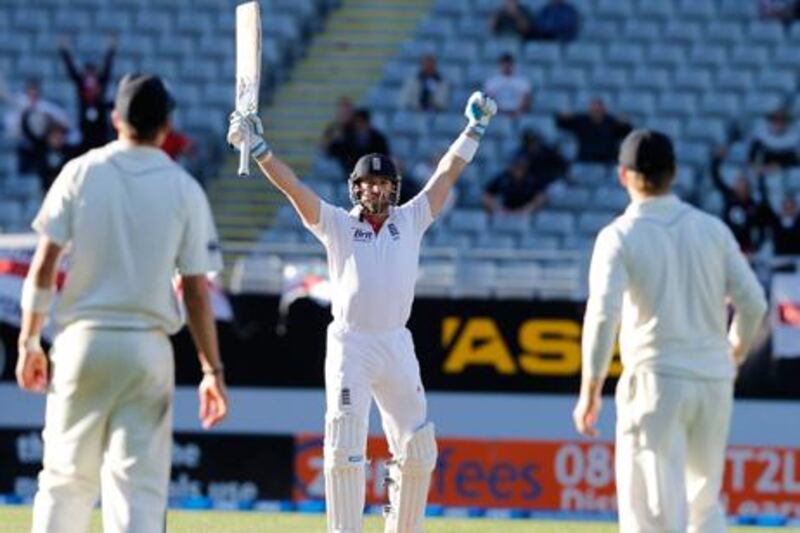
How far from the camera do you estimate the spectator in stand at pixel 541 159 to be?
832 inches

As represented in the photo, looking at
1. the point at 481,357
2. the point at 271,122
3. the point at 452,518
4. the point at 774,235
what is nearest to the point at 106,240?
the point at 452,518

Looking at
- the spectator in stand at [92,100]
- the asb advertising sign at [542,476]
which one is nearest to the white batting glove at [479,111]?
the asb advertising sign at [542,476]

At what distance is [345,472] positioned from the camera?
444 inches

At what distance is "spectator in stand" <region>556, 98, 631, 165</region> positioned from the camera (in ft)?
70.1

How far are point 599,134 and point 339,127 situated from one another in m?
2.21

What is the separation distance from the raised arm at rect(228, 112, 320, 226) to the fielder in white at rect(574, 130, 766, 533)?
2347 mm

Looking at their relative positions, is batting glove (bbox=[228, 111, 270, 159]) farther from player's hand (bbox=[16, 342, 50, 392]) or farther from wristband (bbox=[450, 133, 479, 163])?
player's hand (bbox=[16, 342, 50, 392])

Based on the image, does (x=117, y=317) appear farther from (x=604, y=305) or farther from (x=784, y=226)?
(x=784, y=226)

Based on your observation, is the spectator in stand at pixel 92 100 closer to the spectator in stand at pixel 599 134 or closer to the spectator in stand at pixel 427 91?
the spectator in stand at pixel 427 91

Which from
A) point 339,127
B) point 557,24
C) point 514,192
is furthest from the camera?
point 557,24

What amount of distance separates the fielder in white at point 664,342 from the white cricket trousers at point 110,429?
5.05 ft

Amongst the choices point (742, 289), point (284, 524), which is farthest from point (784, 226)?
point (742, 289)

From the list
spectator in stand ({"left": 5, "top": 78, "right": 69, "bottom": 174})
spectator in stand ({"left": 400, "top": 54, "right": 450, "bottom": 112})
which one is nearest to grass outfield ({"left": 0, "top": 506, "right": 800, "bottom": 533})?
spectator in stand ({"left": 5, "top": 78, "right": 69, "bottom": 174})

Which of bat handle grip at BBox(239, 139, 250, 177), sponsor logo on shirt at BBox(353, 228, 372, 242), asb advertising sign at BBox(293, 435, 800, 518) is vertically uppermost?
bat handle grip at BBox(239, 139, 250, 177)
